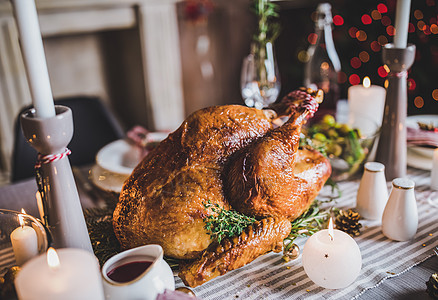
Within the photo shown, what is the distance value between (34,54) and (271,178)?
0.46 metres

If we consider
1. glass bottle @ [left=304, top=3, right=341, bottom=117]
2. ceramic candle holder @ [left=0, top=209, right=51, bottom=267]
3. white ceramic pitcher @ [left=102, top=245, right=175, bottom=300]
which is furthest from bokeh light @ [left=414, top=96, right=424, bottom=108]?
ceramic candle holder @ [left=0, top=209, right=51, bottom=267]

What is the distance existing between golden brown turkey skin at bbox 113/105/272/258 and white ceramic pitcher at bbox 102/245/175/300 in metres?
0.07

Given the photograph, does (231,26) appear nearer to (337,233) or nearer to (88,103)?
(88,103)

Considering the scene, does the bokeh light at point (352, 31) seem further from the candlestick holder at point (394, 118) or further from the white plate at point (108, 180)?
the white plate at point (108, 180)

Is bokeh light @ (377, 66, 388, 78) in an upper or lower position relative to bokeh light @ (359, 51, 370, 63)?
lower

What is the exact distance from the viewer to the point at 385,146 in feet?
3.50

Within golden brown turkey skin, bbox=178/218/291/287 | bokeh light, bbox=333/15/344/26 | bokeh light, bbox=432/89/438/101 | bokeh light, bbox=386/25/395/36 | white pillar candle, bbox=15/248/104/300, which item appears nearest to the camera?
white pillar candle, bbox=15/248/104/300

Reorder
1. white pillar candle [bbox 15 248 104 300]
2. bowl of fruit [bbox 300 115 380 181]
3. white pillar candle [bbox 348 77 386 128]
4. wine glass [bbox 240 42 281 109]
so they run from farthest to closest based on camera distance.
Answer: wine glass [bbox 240 42 281 109], white pillar candle [bbox 348 77 386 128], bowl of fruit [bbox 300 115 380 181], white pillar candle [bbox 15 248 104 300]

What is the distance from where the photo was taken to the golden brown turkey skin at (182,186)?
714mm

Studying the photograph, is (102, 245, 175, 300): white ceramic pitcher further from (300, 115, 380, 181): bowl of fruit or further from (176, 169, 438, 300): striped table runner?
(300, 115, 380, 181): bowl of fruit

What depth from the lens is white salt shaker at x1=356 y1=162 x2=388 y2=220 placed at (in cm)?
90

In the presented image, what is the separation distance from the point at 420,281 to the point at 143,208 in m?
0.53

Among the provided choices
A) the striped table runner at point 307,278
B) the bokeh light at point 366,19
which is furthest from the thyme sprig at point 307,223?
the bokeh light at point 366,19

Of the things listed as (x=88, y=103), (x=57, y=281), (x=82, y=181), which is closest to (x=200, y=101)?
(x=88, y=103)
